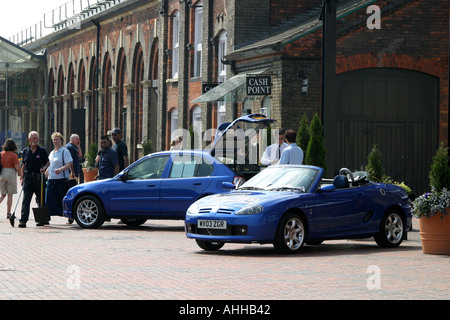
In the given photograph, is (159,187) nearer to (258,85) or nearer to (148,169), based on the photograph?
(148,169)

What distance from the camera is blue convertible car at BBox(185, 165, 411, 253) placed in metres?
14.1

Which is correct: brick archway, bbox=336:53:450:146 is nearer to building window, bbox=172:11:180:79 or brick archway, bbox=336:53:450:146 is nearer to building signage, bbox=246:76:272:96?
building signage, bbox=246:76:272:96

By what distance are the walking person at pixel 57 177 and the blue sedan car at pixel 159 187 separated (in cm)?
68

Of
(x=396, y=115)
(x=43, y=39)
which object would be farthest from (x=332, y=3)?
(x=43, y=39)

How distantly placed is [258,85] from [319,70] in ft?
5.74

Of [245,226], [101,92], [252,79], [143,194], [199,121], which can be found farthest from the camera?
[101,92]

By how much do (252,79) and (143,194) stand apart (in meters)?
7.66

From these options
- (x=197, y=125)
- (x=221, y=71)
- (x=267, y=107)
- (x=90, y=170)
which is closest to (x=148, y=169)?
(x=267, y=107)

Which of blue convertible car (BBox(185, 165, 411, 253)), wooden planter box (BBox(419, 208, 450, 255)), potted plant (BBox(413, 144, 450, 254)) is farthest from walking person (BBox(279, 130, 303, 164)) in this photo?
wooden planter box (BBox(419, 208, 450, 255))

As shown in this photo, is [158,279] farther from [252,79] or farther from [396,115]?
[396,115]

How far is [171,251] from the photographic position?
14.7 metres

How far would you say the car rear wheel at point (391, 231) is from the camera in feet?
51.0

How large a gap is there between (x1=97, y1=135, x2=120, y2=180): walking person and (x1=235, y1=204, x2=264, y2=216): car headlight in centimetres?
703

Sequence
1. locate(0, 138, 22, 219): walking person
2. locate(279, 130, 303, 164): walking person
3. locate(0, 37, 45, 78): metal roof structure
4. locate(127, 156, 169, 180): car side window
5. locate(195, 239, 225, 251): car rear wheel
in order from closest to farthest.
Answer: locate(195, 239, 225, 251): car rear wheel → locate(279, 130, 303, 164): walking person → locate(127, 156, 169, 180): car side window → locate(0, 138, 22, 219): walking person → locate(0, 37, 45, 78): metal roof structure
